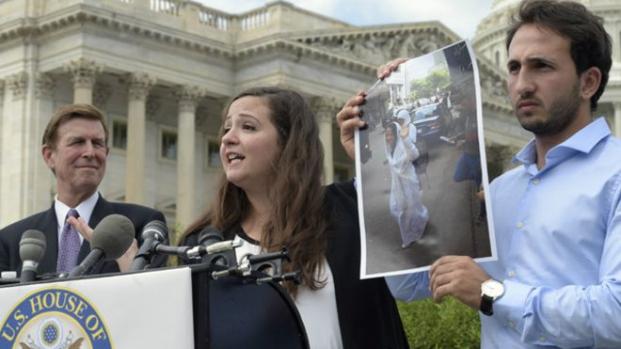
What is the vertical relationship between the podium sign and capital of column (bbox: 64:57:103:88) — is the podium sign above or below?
below

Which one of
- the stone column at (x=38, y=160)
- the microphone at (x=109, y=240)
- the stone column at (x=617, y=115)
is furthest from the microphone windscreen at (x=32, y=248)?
the stone column at (x=617, y=115)

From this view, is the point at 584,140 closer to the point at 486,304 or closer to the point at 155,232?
the point at 486,304

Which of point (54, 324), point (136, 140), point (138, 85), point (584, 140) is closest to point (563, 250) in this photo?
point (584, 140)

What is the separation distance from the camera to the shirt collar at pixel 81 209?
5180mm

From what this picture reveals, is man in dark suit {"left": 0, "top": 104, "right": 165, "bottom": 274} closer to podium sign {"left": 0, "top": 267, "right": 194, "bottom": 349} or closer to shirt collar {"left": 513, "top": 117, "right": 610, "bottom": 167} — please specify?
podium sign {"left": 0, "top": 267, "right": 194, "bottom": 349}

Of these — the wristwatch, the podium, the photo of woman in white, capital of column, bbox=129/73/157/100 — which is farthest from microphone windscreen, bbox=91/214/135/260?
capital of column, bbox=129/73/157/100

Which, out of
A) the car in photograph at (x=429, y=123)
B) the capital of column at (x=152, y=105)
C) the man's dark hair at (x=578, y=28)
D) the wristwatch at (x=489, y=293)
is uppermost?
the capital of column at (x=152, y=105)

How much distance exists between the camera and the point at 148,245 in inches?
130

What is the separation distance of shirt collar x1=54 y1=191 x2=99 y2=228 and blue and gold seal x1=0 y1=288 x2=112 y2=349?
208 cm

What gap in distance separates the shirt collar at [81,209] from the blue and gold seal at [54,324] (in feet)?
6.84

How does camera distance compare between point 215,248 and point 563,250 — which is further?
point 563,250

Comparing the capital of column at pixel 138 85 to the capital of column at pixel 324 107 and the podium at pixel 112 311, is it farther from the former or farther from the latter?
the podium at pixel 112 311

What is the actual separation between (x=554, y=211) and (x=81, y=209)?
8.69 ft

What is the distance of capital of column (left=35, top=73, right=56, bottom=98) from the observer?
34.9m
